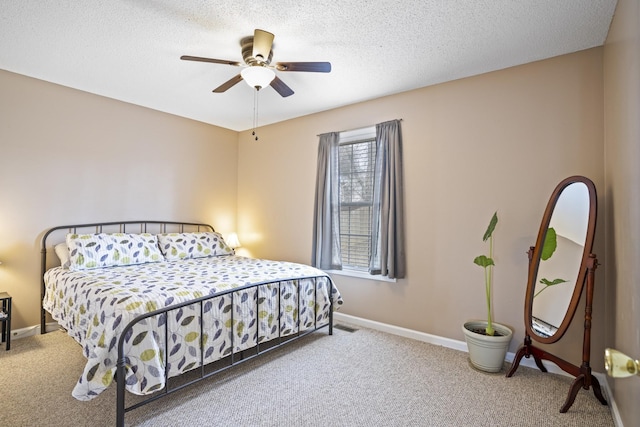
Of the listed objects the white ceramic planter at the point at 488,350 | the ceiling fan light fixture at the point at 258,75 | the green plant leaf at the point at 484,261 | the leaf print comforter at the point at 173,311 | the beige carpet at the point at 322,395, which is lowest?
the beige carpet at the point at 322,395

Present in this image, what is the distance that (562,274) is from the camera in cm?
237

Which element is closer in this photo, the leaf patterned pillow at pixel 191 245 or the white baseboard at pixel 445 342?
the white baseboard at pixel 445 342

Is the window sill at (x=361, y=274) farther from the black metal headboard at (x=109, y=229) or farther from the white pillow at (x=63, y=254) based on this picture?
the white pillow at (x=63, y=254)

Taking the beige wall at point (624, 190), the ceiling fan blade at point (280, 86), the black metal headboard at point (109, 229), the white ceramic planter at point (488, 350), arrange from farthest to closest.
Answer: the black metal headboard at point (109, 229), the ceiling fan blade at point (280, 86), the white ceramic planter at point (488, 350), the beige wall at point (624, 190)

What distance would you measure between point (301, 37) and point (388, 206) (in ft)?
5.89

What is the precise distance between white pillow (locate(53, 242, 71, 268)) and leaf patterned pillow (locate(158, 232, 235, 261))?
2.86 ft

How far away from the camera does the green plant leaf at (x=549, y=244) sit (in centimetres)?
235

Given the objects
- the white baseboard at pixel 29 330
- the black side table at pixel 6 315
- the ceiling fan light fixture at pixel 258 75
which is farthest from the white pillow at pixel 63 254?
the ceiling fan light fixture at pixel 258 75

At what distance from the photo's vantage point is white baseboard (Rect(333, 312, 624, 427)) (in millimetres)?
2124

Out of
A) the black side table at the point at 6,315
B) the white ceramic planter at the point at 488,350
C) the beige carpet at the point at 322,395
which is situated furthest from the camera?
the black side table at the point at 6,315

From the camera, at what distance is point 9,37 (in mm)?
2488

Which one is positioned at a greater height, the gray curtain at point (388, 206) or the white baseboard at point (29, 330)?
the gray curtain at point (388, 206)

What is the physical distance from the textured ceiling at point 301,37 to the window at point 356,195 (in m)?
0.62

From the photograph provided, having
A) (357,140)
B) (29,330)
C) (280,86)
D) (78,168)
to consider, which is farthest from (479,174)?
(29,330)
